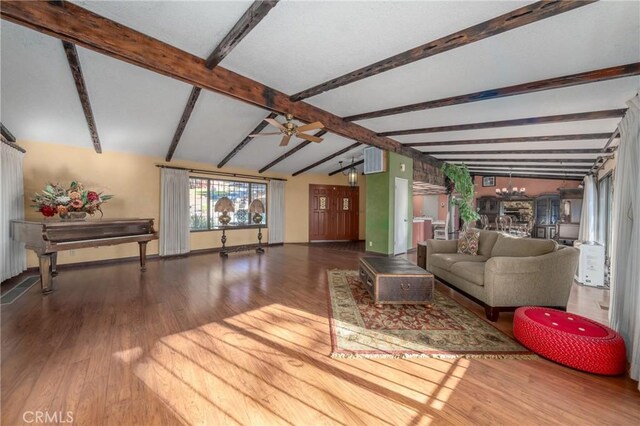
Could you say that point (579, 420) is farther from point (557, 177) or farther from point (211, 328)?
point (557, 177)

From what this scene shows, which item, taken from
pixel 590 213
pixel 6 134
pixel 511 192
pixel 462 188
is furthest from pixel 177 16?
pixel 511 192

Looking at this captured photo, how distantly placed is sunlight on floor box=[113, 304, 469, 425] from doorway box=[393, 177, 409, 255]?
4.51 meters

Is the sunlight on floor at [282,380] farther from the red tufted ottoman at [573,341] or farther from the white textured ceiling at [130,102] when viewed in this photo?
the white textured ceiling at [130,102]

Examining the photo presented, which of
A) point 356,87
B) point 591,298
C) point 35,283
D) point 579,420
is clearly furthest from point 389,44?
point 35,283

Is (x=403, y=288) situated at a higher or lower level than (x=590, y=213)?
lower

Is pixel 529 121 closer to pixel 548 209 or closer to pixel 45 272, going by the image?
pixel 45 272

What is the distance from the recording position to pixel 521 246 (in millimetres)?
3314

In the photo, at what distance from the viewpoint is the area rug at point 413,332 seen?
7.11 ft

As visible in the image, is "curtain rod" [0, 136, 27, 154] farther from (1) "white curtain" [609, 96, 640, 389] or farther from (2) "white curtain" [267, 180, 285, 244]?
(1) "white curtain" [609, 96, 640, 389]

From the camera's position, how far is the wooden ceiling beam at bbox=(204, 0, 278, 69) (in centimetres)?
202

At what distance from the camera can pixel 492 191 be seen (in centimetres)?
1084

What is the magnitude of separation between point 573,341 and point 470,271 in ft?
3.83

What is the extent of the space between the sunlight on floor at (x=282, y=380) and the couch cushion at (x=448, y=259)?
1837 millimetres

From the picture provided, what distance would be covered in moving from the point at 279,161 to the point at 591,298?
22.8ft
